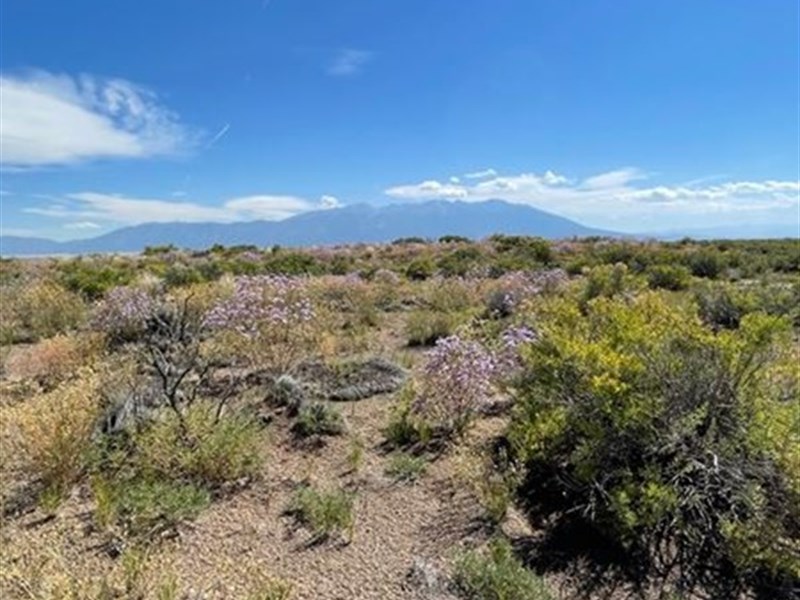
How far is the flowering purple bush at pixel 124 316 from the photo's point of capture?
11.3m

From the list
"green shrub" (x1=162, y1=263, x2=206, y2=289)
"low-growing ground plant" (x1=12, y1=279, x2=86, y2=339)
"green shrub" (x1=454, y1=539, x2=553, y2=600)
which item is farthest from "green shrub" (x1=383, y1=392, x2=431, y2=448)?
"green shrub" (x1=162, y1=263, x2=206, y2=289)

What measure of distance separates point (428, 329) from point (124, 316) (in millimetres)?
5234

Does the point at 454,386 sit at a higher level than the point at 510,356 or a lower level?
lower

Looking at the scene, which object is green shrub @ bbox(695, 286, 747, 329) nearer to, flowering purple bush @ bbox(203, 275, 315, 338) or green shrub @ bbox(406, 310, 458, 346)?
green shrub @ bbox(406, 310, 458, 346)

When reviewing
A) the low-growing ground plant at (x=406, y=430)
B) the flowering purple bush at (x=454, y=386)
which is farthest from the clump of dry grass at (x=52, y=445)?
the flowering purple bush at (x=454, y=386)

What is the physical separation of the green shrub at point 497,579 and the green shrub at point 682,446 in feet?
2.45

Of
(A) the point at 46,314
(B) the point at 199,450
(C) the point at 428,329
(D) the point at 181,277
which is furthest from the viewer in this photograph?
(D) the point at 181,277

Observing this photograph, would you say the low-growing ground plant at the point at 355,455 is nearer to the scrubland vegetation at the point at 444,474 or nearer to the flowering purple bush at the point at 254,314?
the scrubland vegetation at the point at 444,474

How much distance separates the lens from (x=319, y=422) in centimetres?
723

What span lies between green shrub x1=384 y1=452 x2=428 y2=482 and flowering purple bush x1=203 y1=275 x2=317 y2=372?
11.3 ft

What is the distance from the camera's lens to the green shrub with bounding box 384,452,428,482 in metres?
6.21

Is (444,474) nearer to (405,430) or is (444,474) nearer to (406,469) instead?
(406,469)

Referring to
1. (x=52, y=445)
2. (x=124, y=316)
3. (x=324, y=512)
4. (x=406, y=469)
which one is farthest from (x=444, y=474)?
(x=124, y=316)

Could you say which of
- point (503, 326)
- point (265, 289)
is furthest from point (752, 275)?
point (265, 289)
